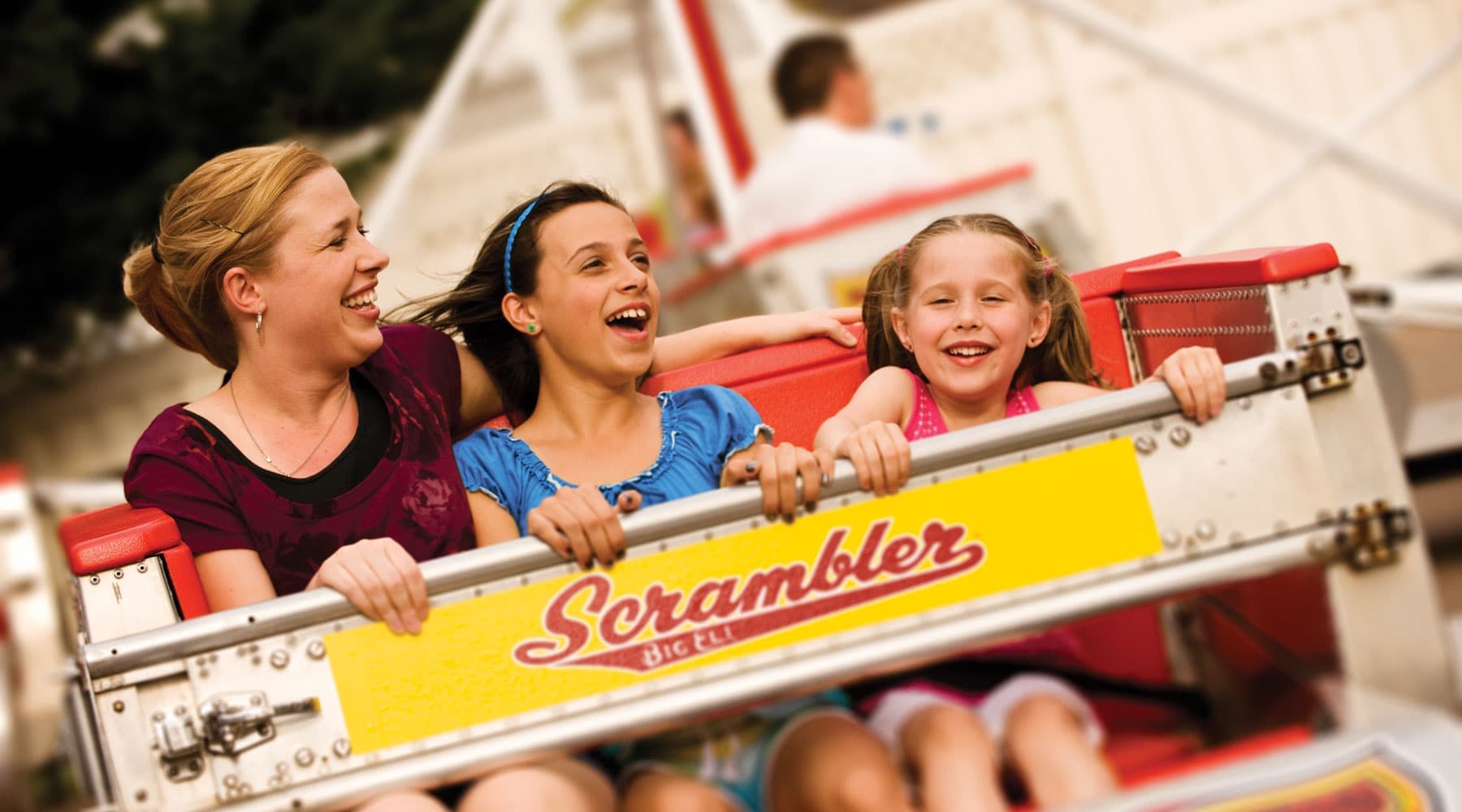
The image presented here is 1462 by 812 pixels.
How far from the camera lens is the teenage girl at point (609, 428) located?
53.4 inches

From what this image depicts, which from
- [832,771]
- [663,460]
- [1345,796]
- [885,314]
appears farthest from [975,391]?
[1345,796]

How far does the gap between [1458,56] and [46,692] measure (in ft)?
15.8

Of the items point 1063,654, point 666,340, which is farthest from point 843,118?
point 1063,654

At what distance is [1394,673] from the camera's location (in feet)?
4.50

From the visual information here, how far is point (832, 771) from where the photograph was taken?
1309mm

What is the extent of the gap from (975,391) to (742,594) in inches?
16.1

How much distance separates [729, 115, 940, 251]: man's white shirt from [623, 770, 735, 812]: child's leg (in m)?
2.48

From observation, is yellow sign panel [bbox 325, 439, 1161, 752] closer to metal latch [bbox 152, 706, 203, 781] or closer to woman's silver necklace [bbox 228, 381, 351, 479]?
metal latch [bbox 152, 706, 203, 781]

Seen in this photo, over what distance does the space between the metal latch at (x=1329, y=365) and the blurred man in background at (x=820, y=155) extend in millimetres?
2321

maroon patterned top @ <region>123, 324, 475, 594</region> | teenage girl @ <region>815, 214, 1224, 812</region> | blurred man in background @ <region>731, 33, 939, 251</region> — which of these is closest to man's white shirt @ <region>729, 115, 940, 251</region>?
blurred man in background @ <region>731, 33, 939, 251</region>

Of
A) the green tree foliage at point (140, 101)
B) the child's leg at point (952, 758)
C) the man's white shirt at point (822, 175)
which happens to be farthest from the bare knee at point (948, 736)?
the green tree foliage at point (140, 101)

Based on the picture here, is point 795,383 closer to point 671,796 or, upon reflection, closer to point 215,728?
point 671,796

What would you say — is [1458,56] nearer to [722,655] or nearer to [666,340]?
[666,340]

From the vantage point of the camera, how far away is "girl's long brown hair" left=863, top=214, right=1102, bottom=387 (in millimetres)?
1593
